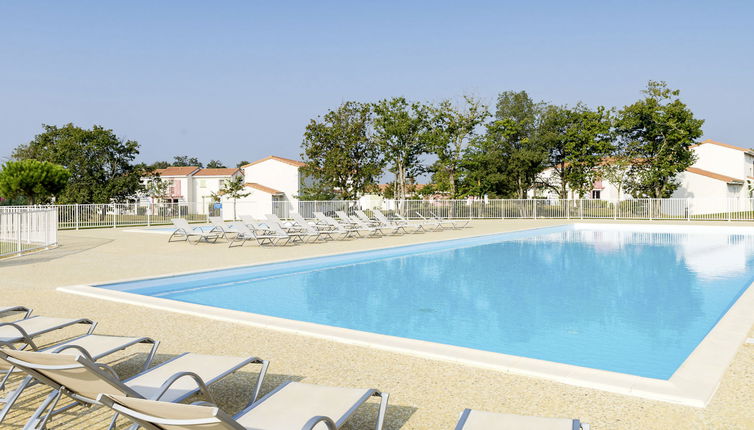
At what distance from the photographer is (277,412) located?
291cm

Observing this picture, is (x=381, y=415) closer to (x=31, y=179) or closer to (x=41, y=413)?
(x=41, y=413)

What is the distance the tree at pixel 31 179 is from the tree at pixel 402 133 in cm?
1951

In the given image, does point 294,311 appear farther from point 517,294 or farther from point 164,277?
point 517,294

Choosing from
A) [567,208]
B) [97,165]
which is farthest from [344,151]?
[97,165]

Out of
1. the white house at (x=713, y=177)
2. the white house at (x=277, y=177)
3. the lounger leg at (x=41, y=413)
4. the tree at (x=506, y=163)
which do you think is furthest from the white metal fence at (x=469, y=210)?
the lounger leg at (x=41, y=413)

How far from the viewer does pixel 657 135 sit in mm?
34500

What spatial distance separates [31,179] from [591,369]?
3530cm

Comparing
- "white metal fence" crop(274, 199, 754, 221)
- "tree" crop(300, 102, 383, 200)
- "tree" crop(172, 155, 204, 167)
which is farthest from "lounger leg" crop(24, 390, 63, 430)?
"tree" crop(172, 155, 204, 167)

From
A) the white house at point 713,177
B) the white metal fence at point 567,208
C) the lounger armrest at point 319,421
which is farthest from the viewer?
the white house at point 713,177

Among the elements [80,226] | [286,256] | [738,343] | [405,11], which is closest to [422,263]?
[286,256]

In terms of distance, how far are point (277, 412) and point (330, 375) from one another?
1.44 metres

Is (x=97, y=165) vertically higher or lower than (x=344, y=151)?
lower

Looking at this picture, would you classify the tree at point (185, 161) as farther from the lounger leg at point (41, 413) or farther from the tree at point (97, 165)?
the lounger leg at point (41, 413)

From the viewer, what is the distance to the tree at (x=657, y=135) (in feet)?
109
